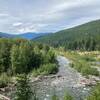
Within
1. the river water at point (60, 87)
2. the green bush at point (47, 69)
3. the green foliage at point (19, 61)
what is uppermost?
the green foliage at point (19, 61)

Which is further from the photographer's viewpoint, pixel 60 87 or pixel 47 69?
pixel 47 69

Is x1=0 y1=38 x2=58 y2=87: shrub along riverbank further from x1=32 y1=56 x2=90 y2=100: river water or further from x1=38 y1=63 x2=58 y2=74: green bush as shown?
x1=32 y1=56 x2=90 y2=100: river water

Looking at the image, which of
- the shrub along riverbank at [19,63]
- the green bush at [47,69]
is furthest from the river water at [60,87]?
the shrub along riverbank at [19,63]

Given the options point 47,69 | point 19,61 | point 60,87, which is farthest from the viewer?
point 47,69

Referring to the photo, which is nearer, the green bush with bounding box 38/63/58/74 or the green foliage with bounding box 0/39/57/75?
the green foliage with bounding box 0/39/57/75

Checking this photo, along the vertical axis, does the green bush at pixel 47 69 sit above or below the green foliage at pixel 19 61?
below

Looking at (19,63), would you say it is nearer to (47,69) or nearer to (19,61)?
(19,61)

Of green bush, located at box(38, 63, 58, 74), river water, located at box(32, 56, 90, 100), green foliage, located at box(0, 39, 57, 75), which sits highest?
green foliage, located at box(0, 39, 57, 75)

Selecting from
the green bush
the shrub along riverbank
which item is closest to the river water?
the green bush

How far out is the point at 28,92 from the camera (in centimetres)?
3088

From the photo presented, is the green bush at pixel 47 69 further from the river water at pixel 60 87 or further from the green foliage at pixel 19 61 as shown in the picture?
the river water at pixel 60 87

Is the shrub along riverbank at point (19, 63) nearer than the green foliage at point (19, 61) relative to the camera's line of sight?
Yes

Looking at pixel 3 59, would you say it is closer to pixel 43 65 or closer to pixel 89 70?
pixel 43 65

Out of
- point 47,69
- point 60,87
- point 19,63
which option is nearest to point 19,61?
point 19,63
